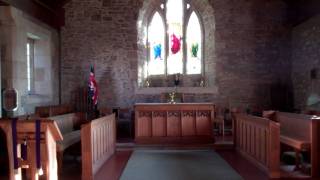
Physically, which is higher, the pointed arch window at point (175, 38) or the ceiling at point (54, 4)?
the ceiling at point (54, 4)

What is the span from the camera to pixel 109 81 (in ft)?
37.8

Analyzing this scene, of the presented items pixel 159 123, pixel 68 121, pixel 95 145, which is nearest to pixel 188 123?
pixel 159 123

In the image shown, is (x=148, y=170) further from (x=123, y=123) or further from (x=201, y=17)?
(x=201, y=17)

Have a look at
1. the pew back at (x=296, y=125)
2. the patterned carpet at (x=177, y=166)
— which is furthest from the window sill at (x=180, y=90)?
the pew back at (x=296, y=125)

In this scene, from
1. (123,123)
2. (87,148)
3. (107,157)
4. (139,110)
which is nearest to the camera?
(87,148)

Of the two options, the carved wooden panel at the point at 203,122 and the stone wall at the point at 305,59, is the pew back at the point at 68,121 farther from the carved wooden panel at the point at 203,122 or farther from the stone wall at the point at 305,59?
the stone wall at the point at 305,59

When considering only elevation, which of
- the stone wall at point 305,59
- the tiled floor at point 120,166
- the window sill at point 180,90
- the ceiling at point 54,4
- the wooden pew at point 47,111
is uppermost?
the ceiling at point 54,4

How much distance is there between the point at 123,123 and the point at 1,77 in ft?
13.7

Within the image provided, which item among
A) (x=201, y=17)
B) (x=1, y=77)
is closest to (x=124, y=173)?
(x=1, y=77)

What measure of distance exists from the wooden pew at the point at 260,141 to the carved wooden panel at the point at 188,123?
3.78ft

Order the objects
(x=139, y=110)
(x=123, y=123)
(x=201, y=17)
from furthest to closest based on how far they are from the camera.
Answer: (x=201, y=17), (x=123, y=123), (x=139, y=110)

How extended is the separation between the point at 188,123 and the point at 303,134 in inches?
122

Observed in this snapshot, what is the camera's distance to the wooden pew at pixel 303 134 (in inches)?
229

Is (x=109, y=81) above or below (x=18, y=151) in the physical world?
above
